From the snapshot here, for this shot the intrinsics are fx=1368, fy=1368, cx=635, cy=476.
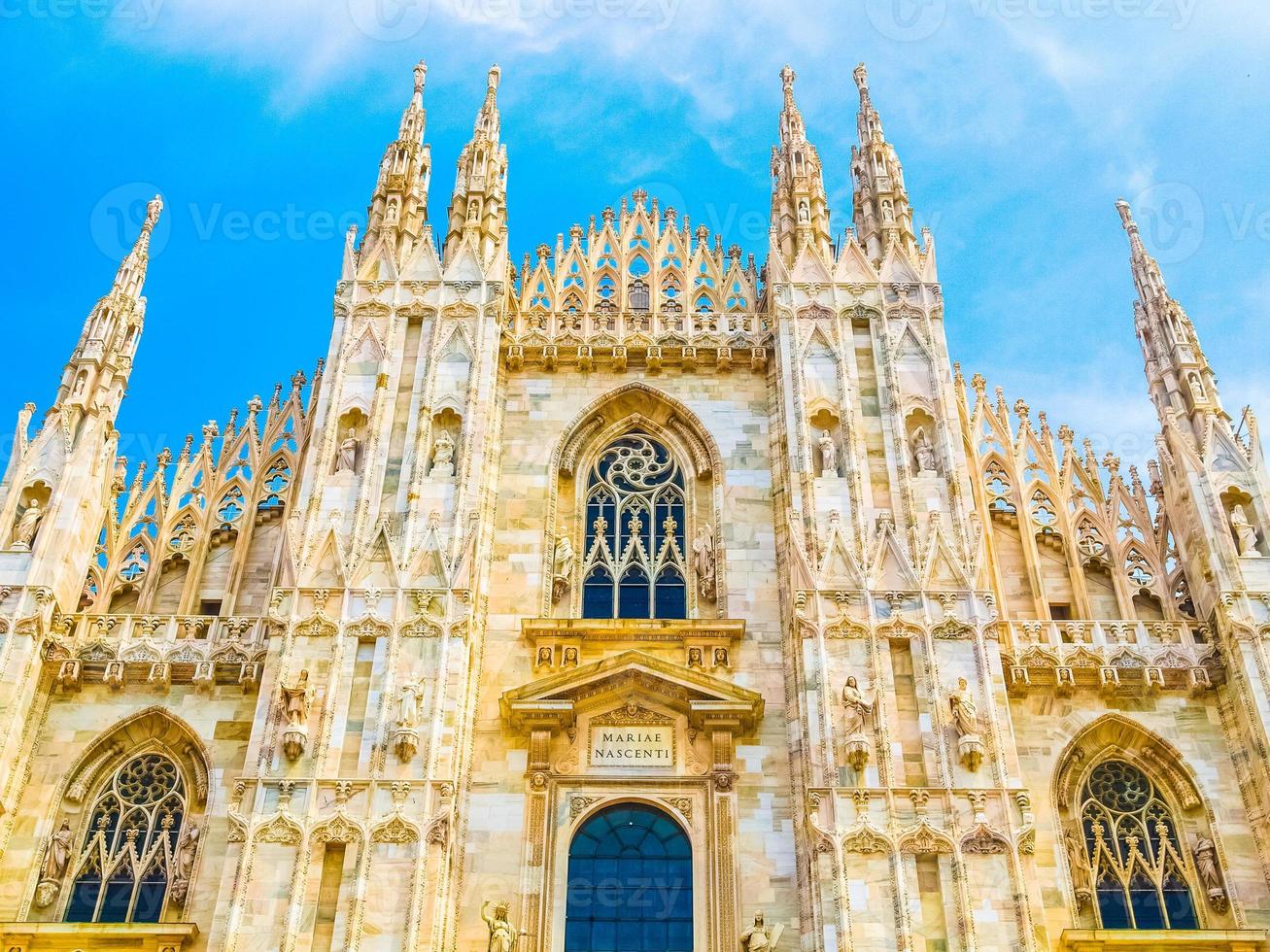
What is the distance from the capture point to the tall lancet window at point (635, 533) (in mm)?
20016

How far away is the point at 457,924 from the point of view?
1630 centimetres

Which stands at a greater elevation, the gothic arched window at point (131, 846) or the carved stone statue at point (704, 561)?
the carved stone statue at point (704, 561)

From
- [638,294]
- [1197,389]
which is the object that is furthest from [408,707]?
[1197,389]

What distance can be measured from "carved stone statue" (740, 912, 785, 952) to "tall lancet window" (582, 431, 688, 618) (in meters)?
5.04

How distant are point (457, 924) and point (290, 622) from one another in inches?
175

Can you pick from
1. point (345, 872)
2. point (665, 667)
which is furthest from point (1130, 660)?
point (345, 872)

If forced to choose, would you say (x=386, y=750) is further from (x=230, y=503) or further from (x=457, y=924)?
(x=230, y=503)

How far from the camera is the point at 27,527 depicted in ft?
62.2

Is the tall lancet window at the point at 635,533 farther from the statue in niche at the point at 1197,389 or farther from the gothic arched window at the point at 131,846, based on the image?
the statue in niche at the point at 1197,389

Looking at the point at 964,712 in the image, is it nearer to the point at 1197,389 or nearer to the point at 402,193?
the point at 1197,389

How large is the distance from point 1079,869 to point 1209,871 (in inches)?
62.1

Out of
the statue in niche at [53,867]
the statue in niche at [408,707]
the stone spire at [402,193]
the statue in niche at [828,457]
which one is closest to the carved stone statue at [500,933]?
the statue in niche at [408,707]

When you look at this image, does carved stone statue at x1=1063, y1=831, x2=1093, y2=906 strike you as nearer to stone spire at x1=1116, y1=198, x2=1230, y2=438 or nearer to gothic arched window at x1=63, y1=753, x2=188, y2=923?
stone spire at x1=1116, y1=198, x2=1230, y2=438

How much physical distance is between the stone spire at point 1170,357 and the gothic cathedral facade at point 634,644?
72mm
